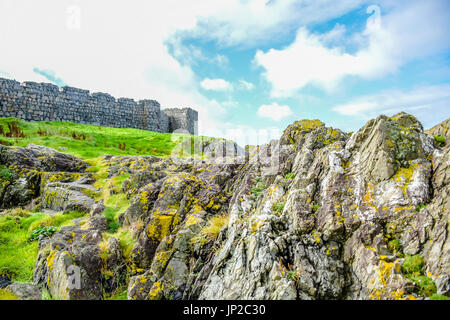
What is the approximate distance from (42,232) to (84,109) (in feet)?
112

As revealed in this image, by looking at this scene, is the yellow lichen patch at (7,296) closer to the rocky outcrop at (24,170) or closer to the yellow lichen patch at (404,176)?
the rocky outcrop at (24,170)

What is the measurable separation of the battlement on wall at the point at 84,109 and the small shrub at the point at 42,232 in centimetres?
3149

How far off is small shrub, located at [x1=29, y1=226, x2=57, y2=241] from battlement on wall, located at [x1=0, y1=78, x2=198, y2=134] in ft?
103

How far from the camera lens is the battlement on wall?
3469cm

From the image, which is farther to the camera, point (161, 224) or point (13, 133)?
point (13, 133)

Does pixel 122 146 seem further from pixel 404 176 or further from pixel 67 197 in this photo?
pixel 404 176

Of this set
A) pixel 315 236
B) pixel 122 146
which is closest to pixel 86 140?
pixel 122 146

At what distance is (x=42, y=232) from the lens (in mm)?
11102
